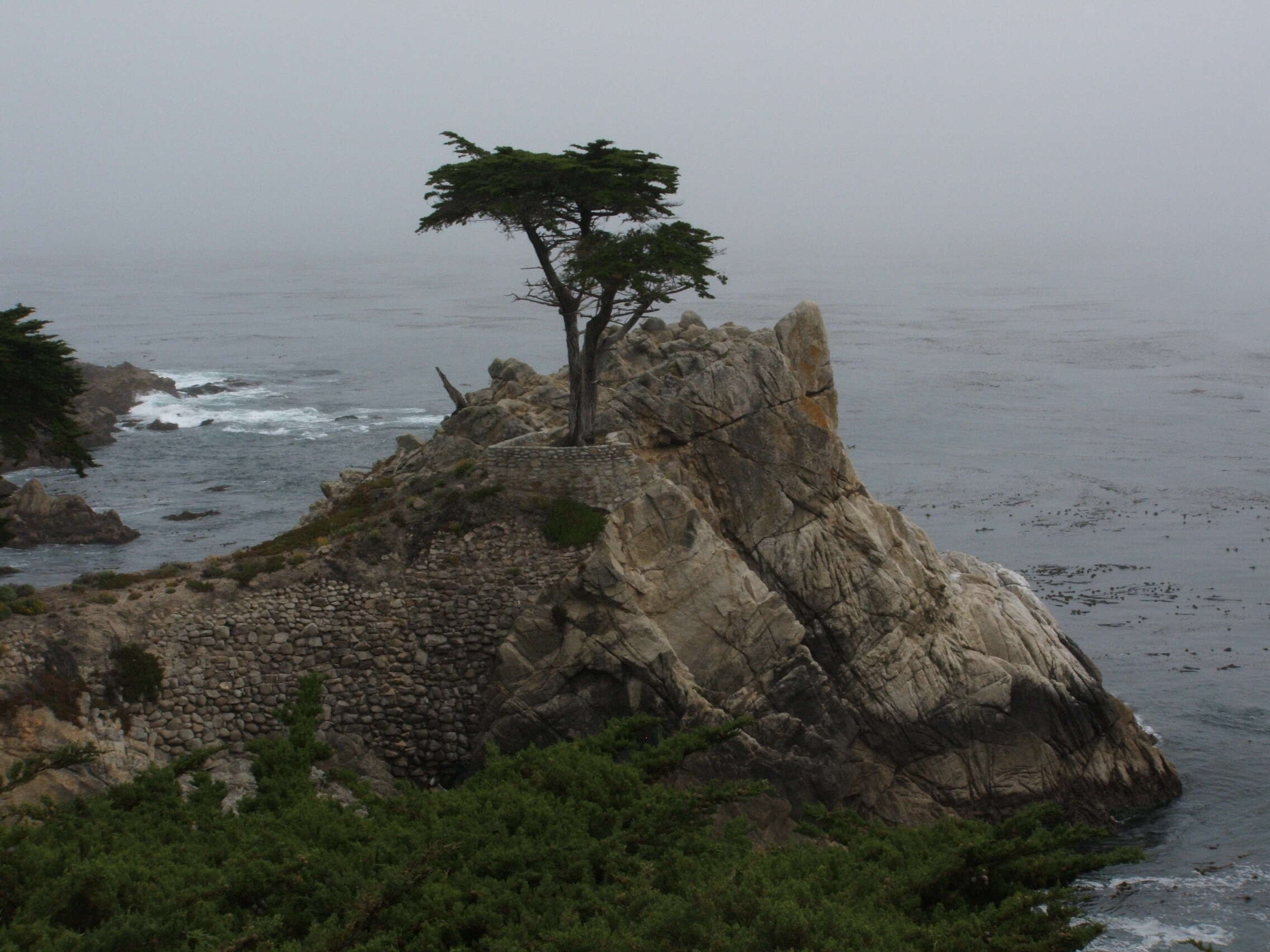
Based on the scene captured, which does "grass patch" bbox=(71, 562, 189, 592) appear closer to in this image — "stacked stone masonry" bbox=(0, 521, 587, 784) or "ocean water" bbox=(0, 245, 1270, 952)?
"stacked stone masonry" bbox=(0, 521, 587, 784)

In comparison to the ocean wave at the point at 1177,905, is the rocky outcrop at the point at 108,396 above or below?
above

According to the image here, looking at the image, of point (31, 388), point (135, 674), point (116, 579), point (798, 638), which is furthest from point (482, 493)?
point (31, 388)

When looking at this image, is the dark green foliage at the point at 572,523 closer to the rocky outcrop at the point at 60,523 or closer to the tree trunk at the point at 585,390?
the tree trunk at the point at 585,390

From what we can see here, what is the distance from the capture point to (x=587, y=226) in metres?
33.5

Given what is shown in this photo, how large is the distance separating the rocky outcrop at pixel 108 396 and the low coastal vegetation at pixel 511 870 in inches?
2004

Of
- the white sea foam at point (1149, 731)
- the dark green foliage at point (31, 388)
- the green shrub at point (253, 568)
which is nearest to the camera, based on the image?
the dark green foliage at point (31, 388)

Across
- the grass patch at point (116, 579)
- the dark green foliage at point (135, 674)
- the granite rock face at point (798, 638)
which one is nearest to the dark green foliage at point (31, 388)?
the grass patch at point (116, 579)

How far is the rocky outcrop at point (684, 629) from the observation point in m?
27.5

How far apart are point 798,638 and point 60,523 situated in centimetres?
3884

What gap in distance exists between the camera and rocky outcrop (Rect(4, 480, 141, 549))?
5456 centimetres

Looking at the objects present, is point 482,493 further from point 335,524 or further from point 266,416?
point 266,416

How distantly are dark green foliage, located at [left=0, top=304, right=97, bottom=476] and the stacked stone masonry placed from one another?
490 cm

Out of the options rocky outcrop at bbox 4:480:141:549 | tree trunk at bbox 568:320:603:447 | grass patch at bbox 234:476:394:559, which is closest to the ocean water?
rocky outcrop at bbox 4:480:141:549

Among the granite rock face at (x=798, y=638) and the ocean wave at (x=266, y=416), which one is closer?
the granite rock face at (x=798, y=638)
